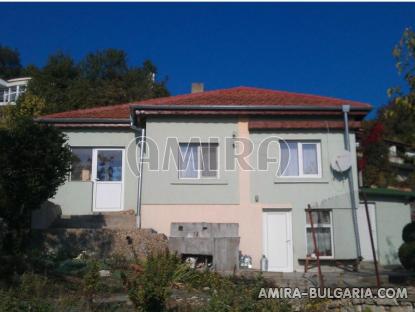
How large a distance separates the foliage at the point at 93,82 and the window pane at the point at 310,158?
18938mm

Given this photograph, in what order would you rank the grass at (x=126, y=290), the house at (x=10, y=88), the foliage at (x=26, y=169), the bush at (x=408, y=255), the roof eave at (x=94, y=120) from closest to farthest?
the grass at (x=126, y=290) → the foliage at (x=26, y=169) → the bush at (x=408, y=255) → the roof eave at (x=94, y=120) → the house at (x=10, y=88)

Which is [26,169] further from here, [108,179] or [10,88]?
[10,88]

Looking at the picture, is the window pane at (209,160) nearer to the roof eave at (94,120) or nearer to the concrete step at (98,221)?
the concrete step at (98,221)

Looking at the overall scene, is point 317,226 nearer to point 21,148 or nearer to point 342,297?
point 342,297

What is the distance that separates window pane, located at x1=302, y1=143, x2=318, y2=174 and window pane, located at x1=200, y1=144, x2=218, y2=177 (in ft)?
9.74

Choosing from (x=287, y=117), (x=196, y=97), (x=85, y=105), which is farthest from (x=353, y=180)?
(x=85, y=105)

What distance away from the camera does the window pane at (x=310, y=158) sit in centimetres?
1669

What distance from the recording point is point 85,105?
3662cm

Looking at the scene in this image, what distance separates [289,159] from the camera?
658 inches

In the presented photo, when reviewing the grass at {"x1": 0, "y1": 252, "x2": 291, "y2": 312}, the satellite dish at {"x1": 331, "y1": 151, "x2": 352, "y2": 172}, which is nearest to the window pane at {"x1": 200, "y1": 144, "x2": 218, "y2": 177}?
the satellite dish at {"x1": 331, "y1": 151, "x2": 352, "y2": 172}

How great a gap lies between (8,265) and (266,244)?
8.38 meters

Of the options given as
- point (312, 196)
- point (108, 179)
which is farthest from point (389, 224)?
point (108, 179)

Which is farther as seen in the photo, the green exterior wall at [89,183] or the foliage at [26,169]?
the green exterior wall at [89,183]

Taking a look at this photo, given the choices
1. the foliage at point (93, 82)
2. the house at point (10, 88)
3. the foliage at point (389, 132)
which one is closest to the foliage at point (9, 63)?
the house at point (10, 88)
